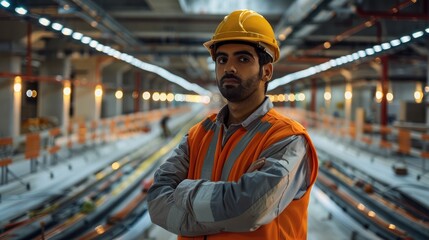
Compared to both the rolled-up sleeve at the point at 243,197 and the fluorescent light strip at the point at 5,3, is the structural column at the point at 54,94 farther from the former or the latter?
the rolled-up sleeve at the point at 243,197

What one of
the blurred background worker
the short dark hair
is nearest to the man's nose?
the short dark hair

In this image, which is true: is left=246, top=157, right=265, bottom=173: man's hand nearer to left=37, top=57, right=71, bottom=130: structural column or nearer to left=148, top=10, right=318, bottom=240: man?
left=148, top=10, right=318, bottom=240: man

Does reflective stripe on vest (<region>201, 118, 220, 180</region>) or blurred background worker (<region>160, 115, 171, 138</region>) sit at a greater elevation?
reflective stripe on vest (<region>201, 118, 220, 180</region>)

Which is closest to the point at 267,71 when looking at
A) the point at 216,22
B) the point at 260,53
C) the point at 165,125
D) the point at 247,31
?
the point at 260,53

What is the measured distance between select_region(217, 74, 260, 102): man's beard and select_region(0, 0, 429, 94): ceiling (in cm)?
637

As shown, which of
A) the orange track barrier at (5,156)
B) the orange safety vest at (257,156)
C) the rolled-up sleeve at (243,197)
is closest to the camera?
the rolled-up sleeve at (243,197)

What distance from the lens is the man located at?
160 centimetres

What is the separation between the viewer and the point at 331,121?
18375 millimetres

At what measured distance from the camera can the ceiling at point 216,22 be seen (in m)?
8.95

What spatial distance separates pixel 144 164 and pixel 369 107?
19573 mm

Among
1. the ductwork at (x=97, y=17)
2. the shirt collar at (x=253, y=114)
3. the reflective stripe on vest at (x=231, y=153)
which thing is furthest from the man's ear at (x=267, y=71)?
the ductwork at (x=97, y=17)

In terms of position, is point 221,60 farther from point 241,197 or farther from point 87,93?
point 87,93

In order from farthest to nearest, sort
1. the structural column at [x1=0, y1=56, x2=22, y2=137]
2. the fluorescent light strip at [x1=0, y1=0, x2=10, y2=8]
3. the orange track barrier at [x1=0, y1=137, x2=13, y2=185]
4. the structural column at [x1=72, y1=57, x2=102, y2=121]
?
the structural column at [x1=72, y1=57, x2=102, y2=121] → the structural column at [x1=0, y1=56, x2=22, y2=137] → the orange track barrier at [x1=0, y1=137, x2=13, y2=185] → the fluorescent light strip at [x1=0, y1=0, x2=10, y2=8]

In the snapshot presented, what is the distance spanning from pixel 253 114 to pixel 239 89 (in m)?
0.13
